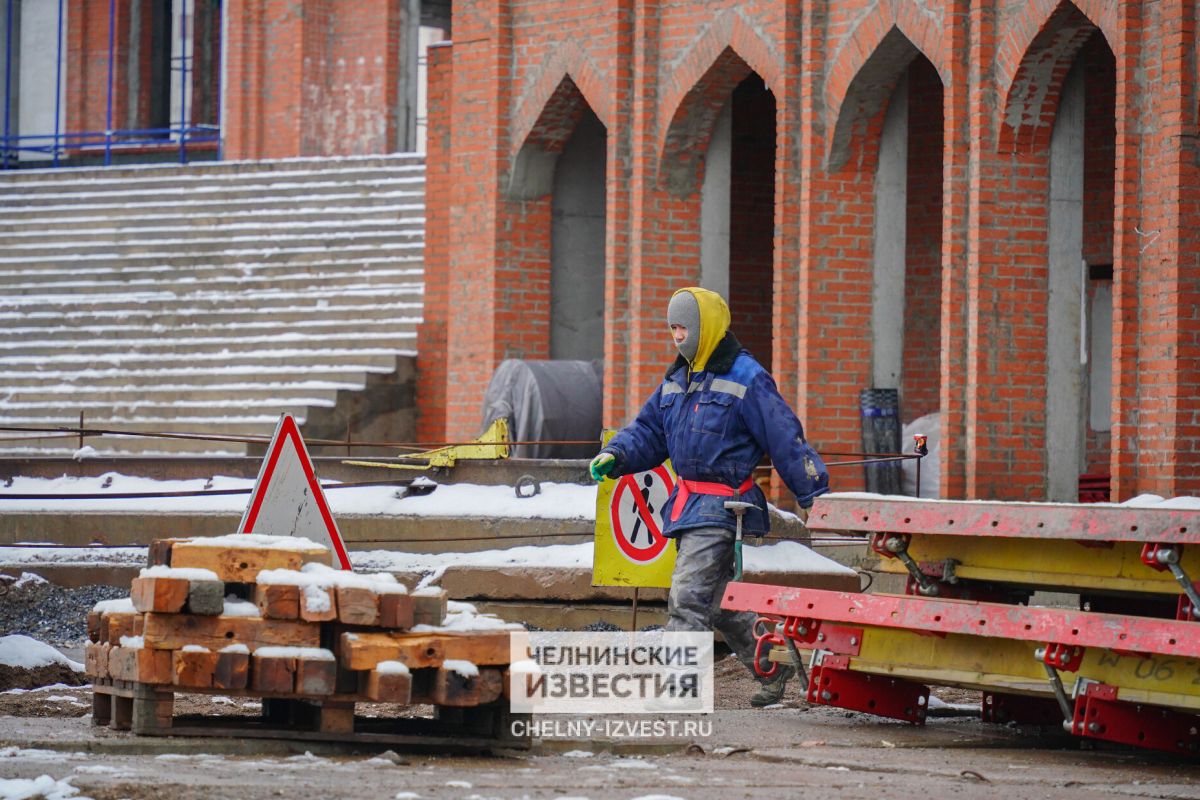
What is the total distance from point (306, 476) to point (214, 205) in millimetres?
15947

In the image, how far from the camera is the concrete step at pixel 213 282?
21.5m

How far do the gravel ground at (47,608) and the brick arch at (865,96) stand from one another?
6.67 meters

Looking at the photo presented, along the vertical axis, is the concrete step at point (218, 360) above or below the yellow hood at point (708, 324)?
above

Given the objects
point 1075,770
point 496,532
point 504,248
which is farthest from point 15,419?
point 1075,770

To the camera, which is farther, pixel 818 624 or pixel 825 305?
pixel 825 305

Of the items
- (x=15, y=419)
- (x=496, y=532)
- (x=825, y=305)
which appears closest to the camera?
(x=496, y=532)

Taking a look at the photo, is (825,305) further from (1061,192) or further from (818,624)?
(818,624)

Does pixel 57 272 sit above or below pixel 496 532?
above

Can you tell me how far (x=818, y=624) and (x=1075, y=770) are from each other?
5.28 ft

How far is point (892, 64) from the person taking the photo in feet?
53.0

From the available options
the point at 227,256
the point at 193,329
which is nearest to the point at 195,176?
the point at 227,256

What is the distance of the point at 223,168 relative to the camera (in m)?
25.0

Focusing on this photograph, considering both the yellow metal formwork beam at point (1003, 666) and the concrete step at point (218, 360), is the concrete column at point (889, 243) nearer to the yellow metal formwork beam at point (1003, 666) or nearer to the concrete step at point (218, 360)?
the concrete step at point (218, 360)

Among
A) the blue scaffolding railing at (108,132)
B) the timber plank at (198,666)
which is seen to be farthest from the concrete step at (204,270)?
the timber plank at (198,666)
